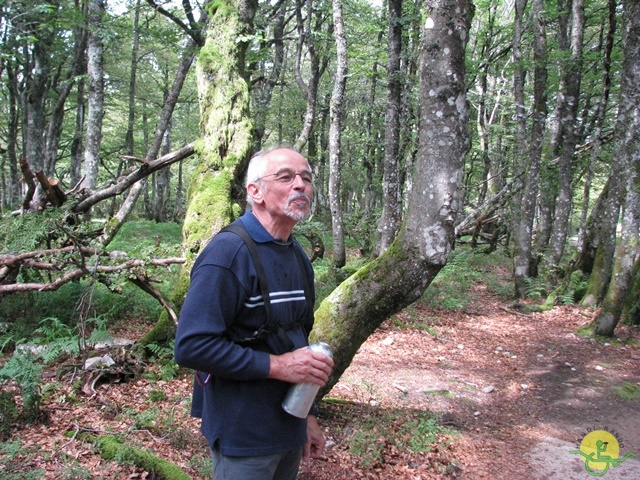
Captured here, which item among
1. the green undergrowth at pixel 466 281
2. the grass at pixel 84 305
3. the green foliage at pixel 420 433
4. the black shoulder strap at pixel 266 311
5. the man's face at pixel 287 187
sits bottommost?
the green foliage at pixel 420 433

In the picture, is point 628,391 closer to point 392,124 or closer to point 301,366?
point 301,366

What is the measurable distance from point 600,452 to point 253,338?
4776 millimetres

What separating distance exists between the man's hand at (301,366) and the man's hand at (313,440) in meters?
0.53

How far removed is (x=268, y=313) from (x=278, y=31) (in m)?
16.5

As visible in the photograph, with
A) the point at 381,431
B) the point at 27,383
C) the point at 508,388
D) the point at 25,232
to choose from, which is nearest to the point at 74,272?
the point at 25,232

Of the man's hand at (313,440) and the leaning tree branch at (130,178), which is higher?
the leaning tree branch at (130,178)

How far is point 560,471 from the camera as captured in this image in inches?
175

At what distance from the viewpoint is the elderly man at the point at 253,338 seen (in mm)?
1964

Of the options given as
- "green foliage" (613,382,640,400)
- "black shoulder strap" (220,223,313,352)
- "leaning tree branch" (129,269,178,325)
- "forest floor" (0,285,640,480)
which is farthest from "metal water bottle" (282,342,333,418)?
"green foliage" (613,382,640,400)

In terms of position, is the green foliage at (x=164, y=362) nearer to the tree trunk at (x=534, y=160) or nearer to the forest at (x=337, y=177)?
the forest at (x=337, y=177)

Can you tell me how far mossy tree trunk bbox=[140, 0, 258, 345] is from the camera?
19.1ft

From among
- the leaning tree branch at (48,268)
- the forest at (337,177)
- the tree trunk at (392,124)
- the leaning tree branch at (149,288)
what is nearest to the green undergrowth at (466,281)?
the forest at (337,177)

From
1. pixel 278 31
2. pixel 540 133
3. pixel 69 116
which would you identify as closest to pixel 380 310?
pixel 540 133

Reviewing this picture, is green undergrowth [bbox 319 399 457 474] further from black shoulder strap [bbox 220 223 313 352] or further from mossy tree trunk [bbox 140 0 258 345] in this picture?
black shoulder strap [bbox 220 223 313 352]
